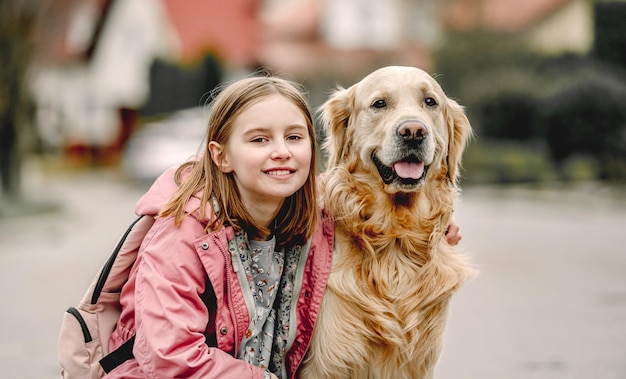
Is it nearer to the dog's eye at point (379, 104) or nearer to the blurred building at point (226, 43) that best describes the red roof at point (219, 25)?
the blurred building at point (226, 43)

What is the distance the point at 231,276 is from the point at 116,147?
26.1 m

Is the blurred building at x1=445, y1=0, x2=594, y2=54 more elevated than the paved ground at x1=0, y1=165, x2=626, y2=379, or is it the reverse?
the blurred building at x1=445, y1=0, x2=594, y2=54

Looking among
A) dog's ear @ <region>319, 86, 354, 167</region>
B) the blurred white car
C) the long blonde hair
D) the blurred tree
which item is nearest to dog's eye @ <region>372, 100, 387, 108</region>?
dog's ear @ <region>319, 86, 354, 167</region>

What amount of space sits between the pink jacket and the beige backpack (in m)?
0.06

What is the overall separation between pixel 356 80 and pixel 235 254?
69.0 feet

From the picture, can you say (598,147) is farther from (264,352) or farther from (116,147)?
(116,147)

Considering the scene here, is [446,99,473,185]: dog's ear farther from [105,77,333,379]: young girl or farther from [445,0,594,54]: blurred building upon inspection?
[445,0,594,54]: blurred building

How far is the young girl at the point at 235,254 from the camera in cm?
273

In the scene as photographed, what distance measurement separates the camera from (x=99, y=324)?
3086 millimetres

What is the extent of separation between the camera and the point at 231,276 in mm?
2893

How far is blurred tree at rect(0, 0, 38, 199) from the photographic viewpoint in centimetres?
1368

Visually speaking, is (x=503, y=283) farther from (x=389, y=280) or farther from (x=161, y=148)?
(x=161, y=148)

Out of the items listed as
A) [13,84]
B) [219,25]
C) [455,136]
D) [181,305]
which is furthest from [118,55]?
[181,305]

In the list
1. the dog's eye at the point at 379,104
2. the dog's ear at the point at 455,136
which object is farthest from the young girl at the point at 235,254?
the dog's ear at the point at 455,136
